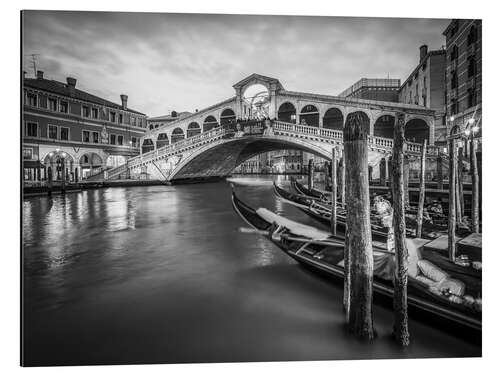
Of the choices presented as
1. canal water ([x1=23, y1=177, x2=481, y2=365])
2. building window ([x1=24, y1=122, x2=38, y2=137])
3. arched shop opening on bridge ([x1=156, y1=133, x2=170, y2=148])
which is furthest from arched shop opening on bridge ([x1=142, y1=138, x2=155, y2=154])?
building window ([x1=24, y1=122, x2=38, y2=137])

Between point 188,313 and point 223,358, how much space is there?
31 centimetres

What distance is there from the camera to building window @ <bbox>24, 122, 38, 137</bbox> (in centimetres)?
171

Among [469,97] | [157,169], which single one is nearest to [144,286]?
[469,97]

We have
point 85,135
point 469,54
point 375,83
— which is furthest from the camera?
point 85,135

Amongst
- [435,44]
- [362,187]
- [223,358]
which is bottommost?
[223,358]

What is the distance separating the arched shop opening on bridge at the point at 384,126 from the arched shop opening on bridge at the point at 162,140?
549cm

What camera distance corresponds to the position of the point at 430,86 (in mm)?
2516

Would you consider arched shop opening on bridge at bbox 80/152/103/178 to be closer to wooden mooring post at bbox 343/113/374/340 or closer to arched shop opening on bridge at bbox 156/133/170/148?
arched shop opening on bridge at bbox 156/133/170/148

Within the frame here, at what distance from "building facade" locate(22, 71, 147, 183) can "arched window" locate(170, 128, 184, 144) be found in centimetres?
117

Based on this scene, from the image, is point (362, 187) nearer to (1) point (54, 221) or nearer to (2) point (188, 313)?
(2) point (188, 313)

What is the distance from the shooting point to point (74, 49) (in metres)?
1.70

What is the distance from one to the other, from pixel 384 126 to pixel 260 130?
270 centimetres

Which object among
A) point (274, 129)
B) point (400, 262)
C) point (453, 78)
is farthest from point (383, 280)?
point (274, 129)

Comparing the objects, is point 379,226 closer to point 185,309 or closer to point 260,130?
point 185,309
